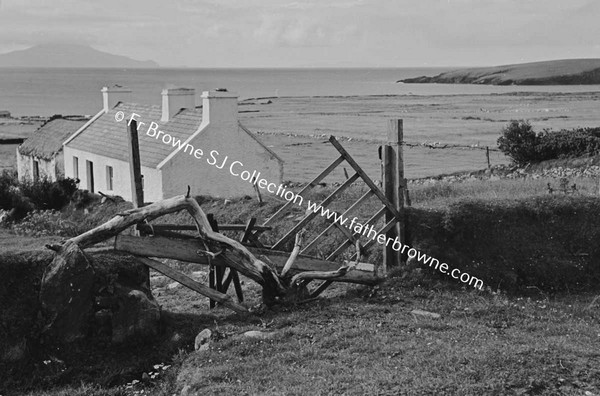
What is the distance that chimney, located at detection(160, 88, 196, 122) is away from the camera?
87.6 feet

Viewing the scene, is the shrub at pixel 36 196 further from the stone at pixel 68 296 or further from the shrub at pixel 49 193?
the stone at pixel 68 296

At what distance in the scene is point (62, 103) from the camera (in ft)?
426

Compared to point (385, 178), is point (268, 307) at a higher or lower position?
lower

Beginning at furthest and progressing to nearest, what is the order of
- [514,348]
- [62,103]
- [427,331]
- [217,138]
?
[62,103]
[217,138]
[427,331]
[514,348]

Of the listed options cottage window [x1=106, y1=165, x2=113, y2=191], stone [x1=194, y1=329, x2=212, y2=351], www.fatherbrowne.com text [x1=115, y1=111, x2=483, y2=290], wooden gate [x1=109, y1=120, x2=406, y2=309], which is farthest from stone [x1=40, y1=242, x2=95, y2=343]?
cottage window [x1=106, y1=165, x2=113, y2=191]

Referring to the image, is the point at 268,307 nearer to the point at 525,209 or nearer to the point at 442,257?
the point at 442,257

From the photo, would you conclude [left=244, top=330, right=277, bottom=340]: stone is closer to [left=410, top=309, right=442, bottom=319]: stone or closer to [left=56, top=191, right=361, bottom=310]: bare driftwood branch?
[left=56, top=191, right=361, bottom=310]: bare driftwood branch

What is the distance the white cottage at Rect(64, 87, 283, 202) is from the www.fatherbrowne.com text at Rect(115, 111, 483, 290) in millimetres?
69

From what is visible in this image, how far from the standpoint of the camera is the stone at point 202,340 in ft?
33.2

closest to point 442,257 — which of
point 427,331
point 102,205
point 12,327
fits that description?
point 427,331

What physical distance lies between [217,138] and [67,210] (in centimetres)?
594

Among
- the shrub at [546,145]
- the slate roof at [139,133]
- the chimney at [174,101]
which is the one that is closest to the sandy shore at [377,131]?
the shrub at [546,145]

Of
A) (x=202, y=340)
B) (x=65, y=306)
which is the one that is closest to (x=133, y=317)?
(x=65, y=306)

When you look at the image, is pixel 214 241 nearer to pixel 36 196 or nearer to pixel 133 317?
pixel 133 317
